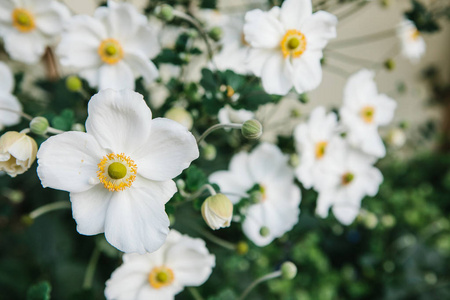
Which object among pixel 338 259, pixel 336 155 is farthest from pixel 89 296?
pixel 338 259

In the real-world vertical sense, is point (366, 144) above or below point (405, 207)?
above

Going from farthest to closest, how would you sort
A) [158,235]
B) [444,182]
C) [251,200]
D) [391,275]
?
[444,182] < [391,275] < [251,200] < [158,235]

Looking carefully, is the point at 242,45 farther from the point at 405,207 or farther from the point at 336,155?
the point at 405,207

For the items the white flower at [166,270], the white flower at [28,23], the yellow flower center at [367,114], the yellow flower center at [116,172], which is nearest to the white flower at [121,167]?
the yellow flower center at [116,172]

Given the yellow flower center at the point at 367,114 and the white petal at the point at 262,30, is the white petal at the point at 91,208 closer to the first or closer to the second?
the white petal at the point at 262,30

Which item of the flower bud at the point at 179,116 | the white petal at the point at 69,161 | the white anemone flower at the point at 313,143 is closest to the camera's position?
the white petal at the point at 69,161

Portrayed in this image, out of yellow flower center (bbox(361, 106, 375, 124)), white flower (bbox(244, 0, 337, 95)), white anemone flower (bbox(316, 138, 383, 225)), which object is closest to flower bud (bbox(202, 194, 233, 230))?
white flower (bbox(244, 0, 337, 95))

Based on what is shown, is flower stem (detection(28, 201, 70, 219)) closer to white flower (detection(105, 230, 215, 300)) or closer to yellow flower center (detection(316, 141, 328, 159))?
white flower (detection(105, 230, 215, 300))
